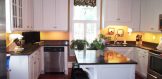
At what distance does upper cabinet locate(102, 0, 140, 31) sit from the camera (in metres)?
6.07

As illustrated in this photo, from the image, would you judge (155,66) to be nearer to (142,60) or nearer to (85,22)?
(142,60)

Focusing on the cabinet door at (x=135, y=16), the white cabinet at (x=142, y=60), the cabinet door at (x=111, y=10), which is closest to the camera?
the white cabinet at (x=142, y=60)

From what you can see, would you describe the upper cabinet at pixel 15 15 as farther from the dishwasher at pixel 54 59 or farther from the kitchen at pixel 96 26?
the dishwasher at pixel 54 59

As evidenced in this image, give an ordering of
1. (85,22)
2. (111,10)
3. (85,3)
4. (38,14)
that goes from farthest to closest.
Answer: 1. (85,22)
2. (85,3)
3. (111,10)
4. (38,14)

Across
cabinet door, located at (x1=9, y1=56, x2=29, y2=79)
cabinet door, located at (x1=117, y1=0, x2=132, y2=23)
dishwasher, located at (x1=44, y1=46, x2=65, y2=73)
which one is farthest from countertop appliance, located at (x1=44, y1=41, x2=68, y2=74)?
cabinet door, located at (x1=117, y1=0, x2=132, y2=23)

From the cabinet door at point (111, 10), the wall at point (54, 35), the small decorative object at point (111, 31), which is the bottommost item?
the wall at point (54, 35)

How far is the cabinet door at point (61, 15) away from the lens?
601 centimetres

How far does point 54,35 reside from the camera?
643 cm

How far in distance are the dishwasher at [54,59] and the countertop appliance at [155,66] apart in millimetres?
2467

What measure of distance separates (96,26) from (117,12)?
88cm

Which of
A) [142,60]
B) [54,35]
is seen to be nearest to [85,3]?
[54,35]

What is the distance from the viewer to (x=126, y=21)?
6188mm

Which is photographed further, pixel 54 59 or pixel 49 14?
A: pixel 49 14

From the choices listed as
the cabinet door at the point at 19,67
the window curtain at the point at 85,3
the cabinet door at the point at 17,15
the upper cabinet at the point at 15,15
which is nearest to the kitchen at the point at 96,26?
the window curtain at the point at 85,3
